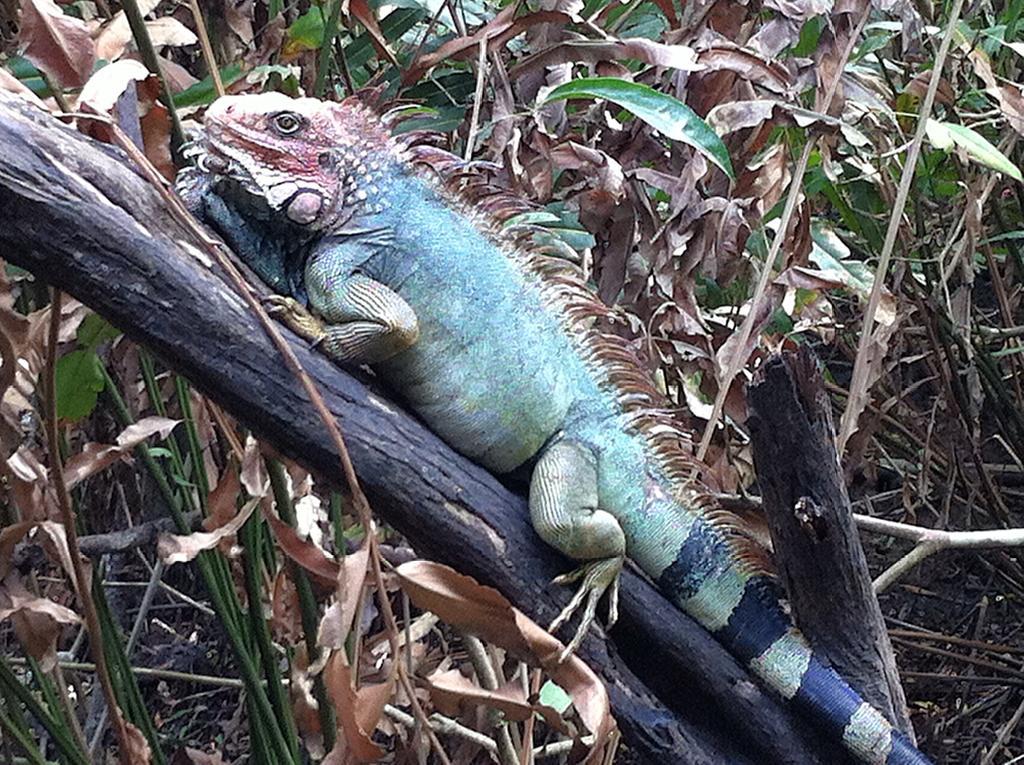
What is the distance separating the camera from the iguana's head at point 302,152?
2344mm

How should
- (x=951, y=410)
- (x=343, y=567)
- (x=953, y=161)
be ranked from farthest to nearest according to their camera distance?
(x=951, y=410) → (x=953, y=161) → (x=343, y=567)

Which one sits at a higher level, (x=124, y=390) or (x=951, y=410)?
(x=124, y=390)

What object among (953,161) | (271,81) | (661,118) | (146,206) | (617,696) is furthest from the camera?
(953,161)

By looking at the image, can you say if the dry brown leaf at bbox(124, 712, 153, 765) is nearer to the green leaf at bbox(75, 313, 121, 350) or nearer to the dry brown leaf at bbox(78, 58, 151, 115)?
the green leaf at bbox(75, 313, 121, 350)

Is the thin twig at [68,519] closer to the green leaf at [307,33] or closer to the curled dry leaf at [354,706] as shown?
the curled dry leaf at [354,706]

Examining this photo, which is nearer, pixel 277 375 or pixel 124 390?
pixel 277 375

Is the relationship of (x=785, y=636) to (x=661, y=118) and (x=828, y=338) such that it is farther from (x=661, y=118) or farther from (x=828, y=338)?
(x=828, y=338)

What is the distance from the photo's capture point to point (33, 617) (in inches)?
91.4

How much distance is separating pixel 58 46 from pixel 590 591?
1373 mm

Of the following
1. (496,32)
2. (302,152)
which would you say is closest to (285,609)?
(302,152)

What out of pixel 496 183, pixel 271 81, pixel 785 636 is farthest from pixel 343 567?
pixel 271 81

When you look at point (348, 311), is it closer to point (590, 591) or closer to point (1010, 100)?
point (590, 591)

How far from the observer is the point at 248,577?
2525mm

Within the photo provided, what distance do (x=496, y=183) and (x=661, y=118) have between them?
1.62 ft
